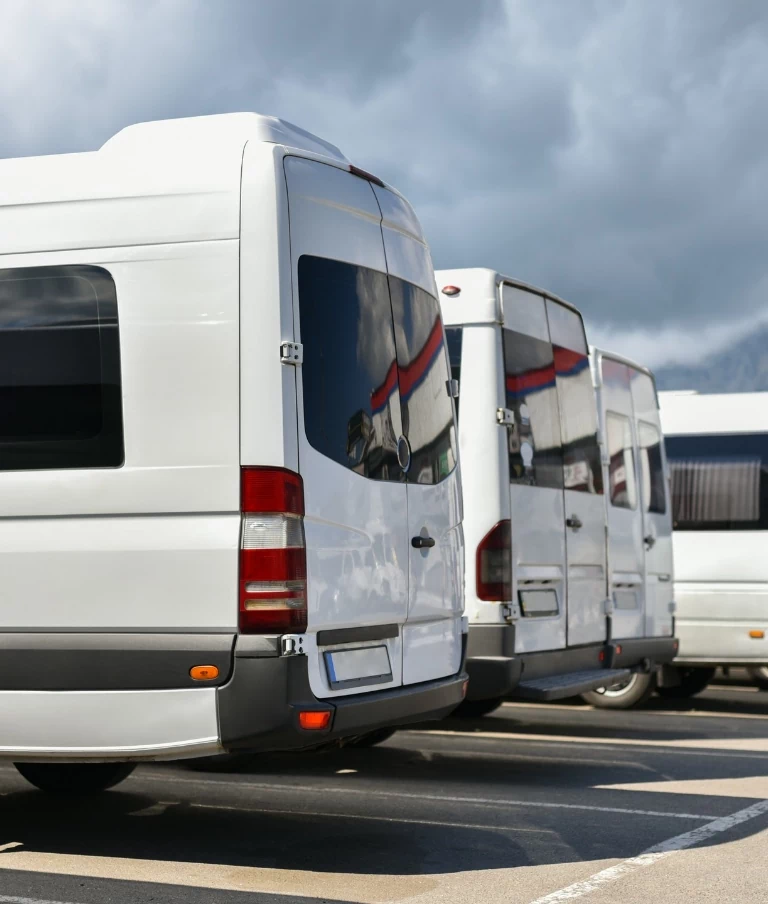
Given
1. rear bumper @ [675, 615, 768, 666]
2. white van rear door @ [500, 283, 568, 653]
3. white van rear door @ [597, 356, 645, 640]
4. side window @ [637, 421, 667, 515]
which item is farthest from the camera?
rear bumper @ [675, 615, 768, 666]

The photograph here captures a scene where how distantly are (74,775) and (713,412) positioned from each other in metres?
7.62

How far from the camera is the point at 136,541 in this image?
5.34 m

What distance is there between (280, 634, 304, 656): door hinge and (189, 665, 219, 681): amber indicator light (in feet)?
0.84

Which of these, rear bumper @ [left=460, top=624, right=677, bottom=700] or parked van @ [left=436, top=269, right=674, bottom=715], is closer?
rear bumper @ [left=460, top=624, right=677, bottom=700]

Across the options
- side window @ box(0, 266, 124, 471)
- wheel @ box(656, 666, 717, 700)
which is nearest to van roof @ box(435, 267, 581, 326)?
side window @ box(0, 266, 124, 471)

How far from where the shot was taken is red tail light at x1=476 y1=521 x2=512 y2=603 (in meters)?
8.30

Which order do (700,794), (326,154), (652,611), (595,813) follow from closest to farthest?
(326,154)
(595,813)
(700,794)
(652,611)

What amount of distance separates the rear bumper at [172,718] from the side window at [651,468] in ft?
21.0

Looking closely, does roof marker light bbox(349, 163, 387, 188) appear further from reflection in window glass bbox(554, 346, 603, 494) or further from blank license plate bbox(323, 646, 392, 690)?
reflection in window glass bbox(554, 346, 603, 494)

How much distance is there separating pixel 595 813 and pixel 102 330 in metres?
3.47

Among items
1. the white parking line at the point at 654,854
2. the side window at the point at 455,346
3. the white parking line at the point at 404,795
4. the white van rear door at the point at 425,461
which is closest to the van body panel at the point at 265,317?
the white van rear door at the point at 425,461

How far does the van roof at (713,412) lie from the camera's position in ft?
41.7

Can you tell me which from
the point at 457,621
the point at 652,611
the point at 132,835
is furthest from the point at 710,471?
the point at 132,835

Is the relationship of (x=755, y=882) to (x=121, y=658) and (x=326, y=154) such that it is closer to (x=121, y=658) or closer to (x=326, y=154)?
(x=121, y=658)
